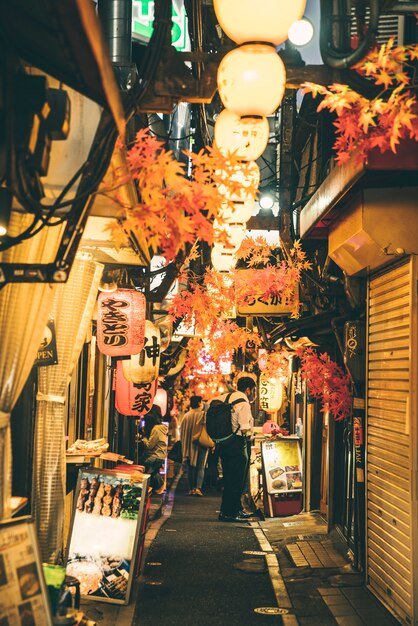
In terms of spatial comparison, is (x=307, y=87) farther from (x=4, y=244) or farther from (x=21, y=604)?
(x=21, y=604)

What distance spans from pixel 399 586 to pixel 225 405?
9.30 meters

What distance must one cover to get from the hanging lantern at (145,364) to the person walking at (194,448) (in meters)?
8.61

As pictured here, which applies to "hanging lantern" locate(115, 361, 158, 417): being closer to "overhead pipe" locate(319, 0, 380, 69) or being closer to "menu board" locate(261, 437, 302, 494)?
"menu board" locate(261, 437, 302, 494)

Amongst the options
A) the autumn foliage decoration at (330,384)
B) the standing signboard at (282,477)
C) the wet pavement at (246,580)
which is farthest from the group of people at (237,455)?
the autumn foliage decoration at (330,384)

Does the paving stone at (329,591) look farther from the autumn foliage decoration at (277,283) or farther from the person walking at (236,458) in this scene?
the autumn foliage decoration at (277,283)

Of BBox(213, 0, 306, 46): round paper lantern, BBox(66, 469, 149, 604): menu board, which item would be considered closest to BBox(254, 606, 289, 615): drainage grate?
BBox(66, 469, 149, 604): menu board

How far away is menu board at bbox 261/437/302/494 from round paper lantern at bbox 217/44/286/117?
13.3 meters

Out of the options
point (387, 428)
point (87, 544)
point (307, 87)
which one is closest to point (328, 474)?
point (387, 428)

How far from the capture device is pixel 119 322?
1361 cm

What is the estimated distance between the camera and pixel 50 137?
18.2 feet

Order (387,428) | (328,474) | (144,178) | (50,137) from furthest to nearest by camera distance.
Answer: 1. (328,474)
2. (387,428)
3. (144,178)
4. (50,137)

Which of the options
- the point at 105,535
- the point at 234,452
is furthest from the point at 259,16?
the point at 234,452

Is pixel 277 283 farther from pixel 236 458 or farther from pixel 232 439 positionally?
pixel 236 458

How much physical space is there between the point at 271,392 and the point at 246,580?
13534 mm
